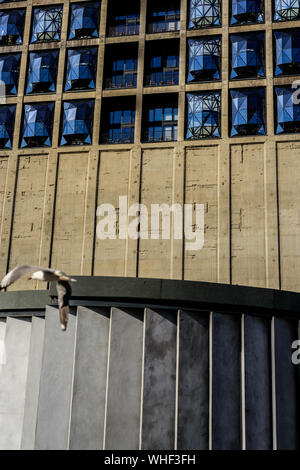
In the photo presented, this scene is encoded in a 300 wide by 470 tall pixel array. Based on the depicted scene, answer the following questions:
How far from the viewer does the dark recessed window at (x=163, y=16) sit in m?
43.8

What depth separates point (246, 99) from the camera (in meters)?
39.8

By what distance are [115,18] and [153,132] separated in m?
10.3

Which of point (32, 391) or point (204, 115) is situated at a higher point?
point (204, 115)

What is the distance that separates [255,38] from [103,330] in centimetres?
2643

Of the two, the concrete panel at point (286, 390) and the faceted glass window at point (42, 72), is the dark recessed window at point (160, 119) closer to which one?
the faceted glass window at point (42, 72)

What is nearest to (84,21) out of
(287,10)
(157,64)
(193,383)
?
(157,64)

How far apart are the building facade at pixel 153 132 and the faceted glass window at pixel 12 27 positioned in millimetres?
94

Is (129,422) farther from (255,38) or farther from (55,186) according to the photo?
(255,38)

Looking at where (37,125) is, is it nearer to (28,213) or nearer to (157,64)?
(28,213)

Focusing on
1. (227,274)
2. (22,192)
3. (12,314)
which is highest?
(22,192)

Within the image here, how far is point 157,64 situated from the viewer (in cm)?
4338

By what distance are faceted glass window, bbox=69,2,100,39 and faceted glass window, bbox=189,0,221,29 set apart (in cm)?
717

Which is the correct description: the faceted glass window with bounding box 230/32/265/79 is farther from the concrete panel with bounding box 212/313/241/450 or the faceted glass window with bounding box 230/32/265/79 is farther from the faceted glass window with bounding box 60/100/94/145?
the concrete panel with bounding box 212/313/241/450

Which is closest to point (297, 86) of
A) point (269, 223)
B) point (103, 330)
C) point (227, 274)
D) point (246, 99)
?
point (246, 99)
